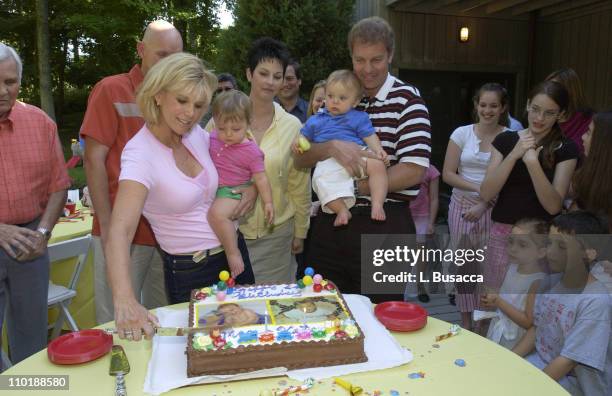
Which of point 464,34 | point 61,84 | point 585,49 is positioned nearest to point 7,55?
point 464,34

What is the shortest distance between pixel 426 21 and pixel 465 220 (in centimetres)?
431

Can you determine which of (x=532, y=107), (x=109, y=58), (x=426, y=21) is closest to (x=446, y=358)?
(x=532, y=107)

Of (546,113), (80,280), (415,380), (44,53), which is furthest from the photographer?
(44,53)

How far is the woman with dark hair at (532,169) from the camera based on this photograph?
2.76 metres

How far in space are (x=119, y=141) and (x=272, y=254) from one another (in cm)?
97

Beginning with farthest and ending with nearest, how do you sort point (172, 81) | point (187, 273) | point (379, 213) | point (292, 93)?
1. point (292, 93)
2. point (379, 213)
3. point (187, 273)
4. point (172, 81)

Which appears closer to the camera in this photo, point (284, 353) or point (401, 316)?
point (284, 353)

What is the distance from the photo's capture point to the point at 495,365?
1576 mm

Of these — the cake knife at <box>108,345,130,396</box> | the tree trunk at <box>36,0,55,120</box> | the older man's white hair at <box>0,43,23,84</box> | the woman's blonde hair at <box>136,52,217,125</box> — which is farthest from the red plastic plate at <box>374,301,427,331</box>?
the tree trunk at <box>36,0,55,120</box>

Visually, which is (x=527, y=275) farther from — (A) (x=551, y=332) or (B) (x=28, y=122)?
(B) (x=28, y=122)

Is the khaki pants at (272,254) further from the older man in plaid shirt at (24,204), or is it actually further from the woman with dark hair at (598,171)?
the woman with dark hair at (598,171)

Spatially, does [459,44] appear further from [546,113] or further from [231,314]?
[231,314]

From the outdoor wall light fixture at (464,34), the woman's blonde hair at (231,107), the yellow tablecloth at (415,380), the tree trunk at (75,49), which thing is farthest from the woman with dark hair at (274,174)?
the tree trunk at (75,49)

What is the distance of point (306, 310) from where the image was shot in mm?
1706
